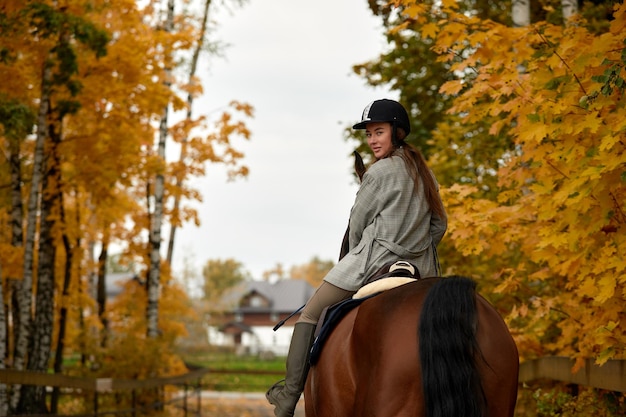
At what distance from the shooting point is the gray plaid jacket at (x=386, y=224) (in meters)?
4.40

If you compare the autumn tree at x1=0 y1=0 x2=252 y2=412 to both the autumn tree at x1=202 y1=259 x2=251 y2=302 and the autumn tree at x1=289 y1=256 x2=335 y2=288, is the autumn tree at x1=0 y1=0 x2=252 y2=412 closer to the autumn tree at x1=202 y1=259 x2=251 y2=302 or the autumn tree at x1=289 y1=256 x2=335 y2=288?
the autumn tree at x1=202 y1=259 x2=251 y2=302

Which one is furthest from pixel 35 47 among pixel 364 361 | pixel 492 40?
pixel 364 361

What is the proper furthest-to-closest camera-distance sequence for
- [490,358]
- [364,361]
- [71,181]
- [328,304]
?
[71,181] < [328,304] < [364,361] < [490,358]

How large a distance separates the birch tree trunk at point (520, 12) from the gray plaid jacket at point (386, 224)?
6319 mm

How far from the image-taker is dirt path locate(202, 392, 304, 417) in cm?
1947

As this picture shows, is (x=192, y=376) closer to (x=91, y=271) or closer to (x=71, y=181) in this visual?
(x=71, y=181)

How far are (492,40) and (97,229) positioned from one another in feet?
43.0

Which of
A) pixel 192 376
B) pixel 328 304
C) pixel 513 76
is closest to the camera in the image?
pixel 328 304

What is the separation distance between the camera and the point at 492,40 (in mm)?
7113

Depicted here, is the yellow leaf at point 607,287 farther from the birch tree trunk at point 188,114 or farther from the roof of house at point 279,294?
→ the roof of house at point 279,294

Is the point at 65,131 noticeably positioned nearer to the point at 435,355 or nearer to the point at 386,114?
the point at 386,114

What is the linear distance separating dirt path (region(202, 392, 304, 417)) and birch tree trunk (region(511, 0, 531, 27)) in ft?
36.5

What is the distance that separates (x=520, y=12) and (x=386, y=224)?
22.0ft


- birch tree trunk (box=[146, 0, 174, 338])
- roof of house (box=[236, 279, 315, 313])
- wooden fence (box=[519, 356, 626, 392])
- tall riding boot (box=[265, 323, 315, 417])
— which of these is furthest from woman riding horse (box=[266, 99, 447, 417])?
roof of house (box=[236, 279, 315, 313])
